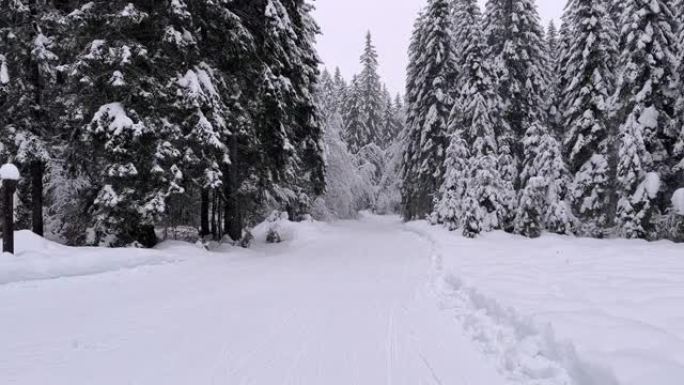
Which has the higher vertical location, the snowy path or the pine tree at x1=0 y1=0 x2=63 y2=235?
the pine tree at x1=0 y1=0 x2=63 y2=235

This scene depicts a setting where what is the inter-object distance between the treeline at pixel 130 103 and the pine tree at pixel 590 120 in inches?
589

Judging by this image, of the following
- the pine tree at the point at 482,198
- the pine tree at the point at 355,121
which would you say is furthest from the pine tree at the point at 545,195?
the pine tree at the point at 355,121

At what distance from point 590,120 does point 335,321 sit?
20723 millimetres

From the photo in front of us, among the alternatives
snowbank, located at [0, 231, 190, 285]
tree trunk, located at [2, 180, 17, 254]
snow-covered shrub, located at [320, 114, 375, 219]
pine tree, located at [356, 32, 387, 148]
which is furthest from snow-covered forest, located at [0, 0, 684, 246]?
pine tree, located at [356, 32, 387, 148]

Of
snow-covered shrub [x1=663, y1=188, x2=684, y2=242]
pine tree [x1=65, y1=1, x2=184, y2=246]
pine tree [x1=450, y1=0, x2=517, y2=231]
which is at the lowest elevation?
snow-covered shrub [x1=663, y1=188, x2=684, y2=242]

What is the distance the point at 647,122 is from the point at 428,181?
15114 mm

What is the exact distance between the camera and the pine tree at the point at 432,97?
3045cm

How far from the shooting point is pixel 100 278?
9.07 metres

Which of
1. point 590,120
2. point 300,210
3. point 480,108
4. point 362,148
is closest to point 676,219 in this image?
point 590,120

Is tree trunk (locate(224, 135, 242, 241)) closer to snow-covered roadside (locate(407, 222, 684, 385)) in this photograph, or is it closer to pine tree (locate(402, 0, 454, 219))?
snow-covered roadside (locate(407, 222, 684, 385))

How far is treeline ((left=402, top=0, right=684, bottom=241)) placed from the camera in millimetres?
19062

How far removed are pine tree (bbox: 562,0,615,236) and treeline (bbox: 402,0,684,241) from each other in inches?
2.3

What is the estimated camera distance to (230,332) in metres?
6.01

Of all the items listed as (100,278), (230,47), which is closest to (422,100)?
(230,47)
